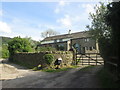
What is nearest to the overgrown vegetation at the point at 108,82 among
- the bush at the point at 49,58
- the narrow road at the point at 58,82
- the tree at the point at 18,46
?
the narrow road at the point at 58,82

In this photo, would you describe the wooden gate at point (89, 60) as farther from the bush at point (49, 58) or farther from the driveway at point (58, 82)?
the driveway at point (58, 82)

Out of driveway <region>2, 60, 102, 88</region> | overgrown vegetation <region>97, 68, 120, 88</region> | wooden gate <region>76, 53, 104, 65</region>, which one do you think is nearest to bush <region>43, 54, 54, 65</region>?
wooden gate <region>76, 53, 104, 65</region>

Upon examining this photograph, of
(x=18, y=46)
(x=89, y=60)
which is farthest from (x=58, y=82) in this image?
(x=18, y=46)

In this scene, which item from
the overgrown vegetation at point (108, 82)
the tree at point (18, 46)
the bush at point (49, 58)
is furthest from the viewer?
the tree at point (18, 46)

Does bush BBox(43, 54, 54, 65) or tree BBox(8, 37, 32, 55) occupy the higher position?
tree BBox(8, 37, 32, 55)

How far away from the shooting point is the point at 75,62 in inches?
655

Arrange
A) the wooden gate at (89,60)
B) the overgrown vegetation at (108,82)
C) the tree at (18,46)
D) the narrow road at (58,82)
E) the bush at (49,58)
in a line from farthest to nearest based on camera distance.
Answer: the tree at (18,46), the wooden gate at (89,60), the bush at (49,58), the narrow road at (58,82), the overgrown vegetation at (108,82)

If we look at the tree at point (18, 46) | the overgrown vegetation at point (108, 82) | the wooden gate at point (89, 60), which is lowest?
the overgrown vegetation at point (108, 82)

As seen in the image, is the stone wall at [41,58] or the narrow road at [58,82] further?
the stone wall at [41,58]

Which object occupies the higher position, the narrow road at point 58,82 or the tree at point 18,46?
the tree at point 18,46

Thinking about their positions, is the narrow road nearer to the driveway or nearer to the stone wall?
the driveway

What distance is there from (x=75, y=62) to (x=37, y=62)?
5.33 metres

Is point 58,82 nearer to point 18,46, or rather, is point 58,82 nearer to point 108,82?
point 108,82

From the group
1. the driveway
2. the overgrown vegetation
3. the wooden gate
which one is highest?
the wooden gate
